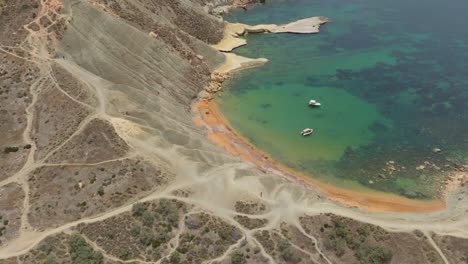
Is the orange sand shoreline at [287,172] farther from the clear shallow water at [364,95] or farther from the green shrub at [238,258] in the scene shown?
the green shrub at [238,258]

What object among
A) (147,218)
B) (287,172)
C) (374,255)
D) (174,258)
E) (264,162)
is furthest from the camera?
(264,162)

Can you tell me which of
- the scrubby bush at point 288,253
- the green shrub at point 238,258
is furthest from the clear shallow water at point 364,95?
the green shrub at point 238,258

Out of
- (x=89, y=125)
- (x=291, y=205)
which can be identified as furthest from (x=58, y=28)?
(x=291, y=205)

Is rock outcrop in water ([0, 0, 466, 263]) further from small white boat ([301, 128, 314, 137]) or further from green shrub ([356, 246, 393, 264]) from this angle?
small white boat ([301, 128, 314, 137])

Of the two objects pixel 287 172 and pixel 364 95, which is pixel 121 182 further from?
pixel 364 95

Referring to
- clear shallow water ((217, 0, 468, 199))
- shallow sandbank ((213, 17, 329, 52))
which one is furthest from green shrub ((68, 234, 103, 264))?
shallow sandbank ((213, 17, 329, 52))

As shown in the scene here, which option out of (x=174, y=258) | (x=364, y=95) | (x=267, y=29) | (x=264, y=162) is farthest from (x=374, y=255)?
(x=267, y=29)
